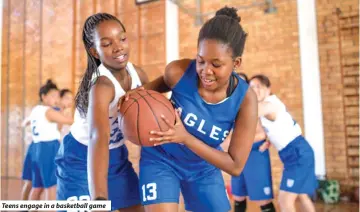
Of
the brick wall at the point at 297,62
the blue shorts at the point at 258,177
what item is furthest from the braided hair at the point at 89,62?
the brick wall at the point at 297,62

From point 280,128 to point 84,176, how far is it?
1674 mm

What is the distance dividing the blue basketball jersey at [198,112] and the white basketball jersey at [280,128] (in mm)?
1319

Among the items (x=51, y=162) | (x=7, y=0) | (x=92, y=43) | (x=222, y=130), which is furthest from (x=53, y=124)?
(x=7, y=0)

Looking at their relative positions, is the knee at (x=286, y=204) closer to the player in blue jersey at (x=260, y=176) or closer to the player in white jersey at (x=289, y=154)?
the player in white jersey at (x=289, y=154)

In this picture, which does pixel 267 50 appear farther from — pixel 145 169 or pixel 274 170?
pixel 145 169

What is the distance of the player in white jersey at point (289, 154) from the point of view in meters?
2.70

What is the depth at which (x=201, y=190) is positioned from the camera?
61.1 inches

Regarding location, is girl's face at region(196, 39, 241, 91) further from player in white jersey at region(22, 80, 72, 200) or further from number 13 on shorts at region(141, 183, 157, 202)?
player in white jersey at region(22, 80, 72, 200)

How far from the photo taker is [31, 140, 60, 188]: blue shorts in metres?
3.25

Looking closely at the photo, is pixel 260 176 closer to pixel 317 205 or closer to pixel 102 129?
pixel 317 205

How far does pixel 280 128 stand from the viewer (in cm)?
279

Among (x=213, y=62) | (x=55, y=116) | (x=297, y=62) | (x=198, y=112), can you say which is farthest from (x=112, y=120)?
(x=297, y=62)

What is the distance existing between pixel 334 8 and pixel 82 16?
13.7ft

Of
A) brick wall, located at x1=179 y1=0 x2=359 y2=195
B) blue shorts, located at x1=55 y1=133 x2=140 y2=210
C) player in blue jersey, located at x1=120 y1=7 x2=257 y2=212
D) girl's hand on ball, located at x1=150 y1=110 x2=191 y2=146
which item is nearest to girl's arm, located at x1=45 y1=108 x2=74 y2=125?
blue shorts, located at x1=55 y1=133 x2=140 y2=210
